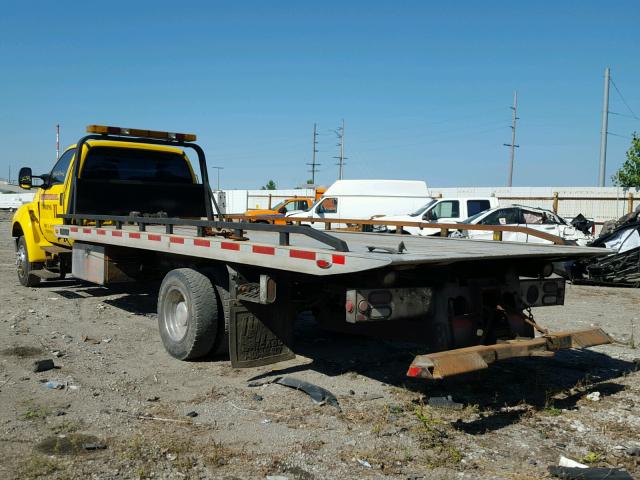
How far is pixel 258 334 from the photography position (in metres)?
5.38

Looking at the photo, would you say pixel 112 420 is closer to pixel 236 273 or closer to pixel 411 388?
pixel 236 273

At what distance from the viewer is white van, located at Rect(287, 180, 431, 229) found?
18516 millimetres

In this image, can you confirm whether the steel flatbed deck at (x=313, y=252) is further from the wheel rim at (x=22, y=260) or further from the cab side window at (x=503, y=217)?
the cab side window at (x=503, y=217)

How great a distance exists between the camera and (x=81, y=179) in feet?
27.6

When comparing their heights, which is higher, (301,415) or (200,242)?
(200,242)

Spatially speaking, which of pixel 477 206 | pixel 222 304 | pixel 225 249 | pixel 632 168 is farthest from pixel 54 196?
pixel 632 168

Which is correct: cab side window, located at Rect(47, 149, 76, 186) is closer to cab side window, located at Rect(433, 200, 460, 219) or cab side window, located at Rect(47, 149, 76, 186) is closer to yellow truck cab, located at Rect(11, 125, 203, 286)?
yellow truck cab, located at Rect(11, 125, 203, 286)

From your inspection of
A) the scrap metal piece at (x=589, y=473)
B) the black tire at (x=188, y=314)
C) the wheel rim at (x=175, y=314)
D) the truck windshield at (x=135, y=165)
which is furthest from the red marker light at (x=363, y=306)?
the truck windshield at (x=135, y=165)

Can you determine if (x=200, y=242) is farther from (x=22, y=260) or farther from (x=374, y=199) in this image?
(x=374, y=199)

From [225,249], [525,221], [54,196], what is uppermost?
[54,196]

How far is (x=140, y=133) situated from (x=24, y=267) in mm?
3514

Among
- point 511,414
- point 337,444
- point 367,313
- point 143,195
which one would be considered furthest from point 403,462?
point 143,195

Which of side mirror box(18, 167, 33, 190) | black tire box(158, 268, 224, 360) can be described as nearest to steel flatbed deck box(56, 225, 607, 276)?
black tire box(158, 268, 224, 360)

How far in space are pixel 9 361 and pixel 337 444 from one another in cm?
356
